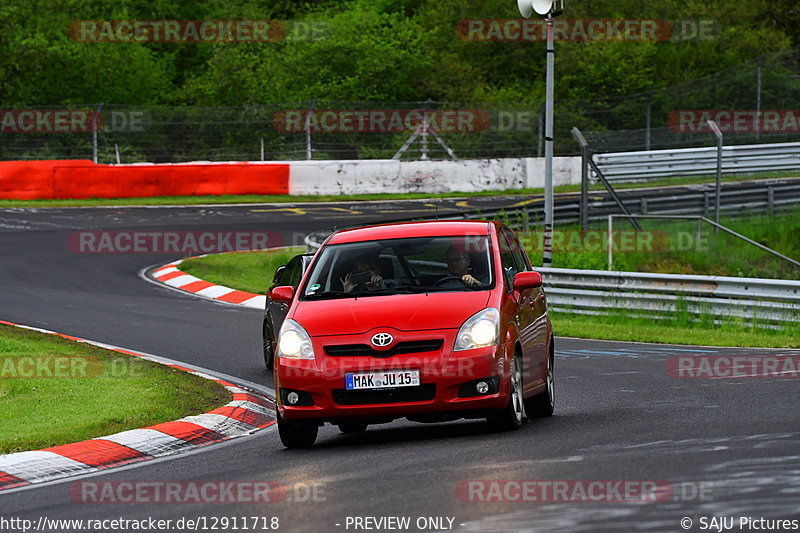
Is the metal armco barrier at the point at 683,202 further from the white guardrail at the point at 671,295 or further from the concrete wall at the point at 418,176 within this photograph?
the concrete wall at the point at 418,176

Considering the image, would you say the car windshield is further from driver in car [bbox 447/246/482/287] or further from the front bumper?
the front bumper

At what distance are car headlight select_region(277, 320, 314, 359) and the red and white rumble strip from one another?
38.1 ft

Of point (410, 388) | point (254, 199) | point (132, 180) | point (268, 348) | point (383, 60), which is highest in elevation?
point (383, 60)

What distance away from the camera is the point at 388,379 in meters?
9.11

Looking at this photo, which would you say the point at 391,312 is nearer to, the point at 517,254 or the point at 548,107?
the point at 517,254

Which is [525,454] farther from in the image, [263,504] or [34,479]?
[34,479]

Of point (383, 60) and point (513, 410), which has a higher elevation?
point (383, 60)

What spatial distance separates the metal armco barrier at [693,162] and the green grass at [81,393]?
12.9m

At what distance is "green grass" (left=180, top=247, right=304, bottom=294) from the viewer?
24047mm

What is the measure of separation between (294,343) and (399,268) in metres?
1.19

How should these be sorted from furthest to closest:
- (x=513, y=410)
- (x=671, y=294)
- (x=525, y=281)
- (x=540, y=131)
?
(x=540, y=131), (x=671, y=294), (x=525, y=281), (x=513, y=410)

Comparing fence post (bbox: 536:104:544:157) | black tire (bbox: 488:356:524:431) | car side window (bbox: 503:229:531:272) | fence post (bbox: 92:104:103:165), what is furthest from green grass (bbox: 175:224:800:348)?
fence post (bbox: 536:104:544:157)

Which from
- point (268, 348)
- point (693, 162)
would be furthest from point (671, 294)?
point (693, 162)

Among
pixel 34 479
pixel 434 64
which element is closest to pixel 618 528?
pixel 34 479
